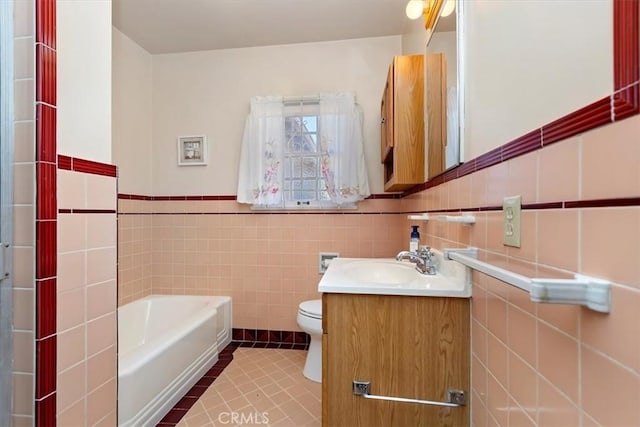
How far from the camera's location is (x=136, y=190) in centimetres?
245

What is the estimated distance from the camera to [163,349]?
1645 mm

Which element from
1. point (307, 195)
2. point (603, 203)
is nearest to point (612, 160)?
point (603, 203)

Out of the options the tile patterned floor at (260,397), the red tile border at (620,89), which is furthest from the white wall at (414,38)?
the tile patterned floor at (260,397)

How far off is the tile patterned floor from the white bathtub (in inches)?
6.1

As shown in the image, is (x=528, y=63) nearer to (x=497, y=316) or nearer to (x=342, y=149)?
Result: (x=497, y=316)

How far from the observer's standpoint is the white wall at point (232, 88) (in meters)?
2.42

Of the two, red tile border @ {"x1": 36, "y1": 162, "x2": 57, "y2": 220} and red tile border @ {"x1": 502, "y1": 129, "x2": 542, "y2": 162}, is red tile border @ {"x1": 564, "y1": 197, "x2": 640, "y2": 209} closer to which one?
red tile border @ {"x1": 502, "y1": 129, "x2": 542, "y2": 162}

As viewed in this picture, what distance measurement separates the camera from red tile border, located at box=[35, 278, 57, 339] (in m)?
0.84

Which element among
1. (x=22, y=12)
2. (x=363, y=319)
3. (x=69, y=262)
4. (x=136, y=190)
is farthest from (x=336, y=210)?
(x=22, y=12)

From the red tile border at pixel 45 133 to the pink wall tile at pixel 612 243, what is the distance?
1.24 meters

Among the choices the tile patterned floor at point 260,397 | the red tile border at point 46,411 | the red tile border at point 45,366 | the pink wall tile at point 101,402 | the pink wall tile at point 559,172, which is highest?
the pink wall tile at point 559,172

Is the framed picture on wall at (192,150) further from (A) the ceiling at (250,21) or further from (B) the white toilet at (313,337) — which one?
(B) the white toilet at (313,337)

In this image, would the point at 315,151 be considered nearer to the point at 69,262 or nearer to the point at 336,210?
the point at 336,210

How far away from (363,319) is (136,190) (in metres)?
2.19
